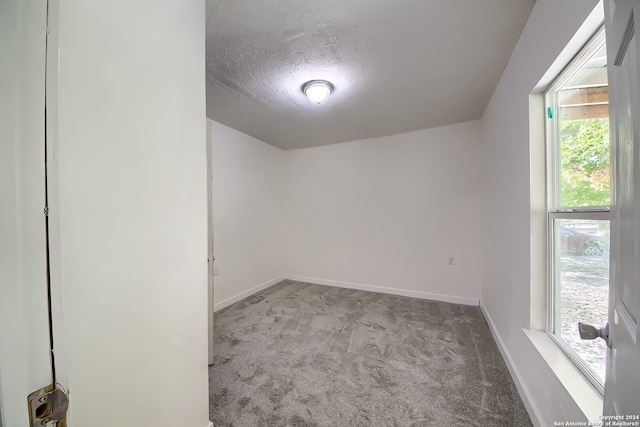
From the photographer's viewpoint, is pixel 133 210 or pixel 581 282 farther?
pixel 581 282

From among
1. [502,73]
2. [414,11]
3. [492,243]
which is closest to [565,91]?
[502,73]

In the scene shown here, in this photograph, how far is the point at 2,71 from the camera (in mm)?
397

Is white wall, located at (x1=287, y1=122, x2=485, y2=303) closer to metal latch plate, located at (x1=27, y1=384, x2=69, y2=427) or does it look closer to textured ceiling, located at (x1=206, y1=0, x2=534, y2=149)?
textured ceiling, located at (x1=206, y1=0, x2=534, y2=149)

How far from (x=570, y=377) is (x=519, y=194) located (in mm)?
1108

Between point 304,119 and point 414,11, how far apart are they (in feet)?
5.76

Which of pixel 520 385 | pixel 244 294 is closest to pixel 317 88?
pixel 520 385

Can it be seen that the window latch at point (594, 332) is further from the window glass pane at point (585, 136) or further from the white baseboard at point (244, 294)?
the white baseboard at point (244, 294)

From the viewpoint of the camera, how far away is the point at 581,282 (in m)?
1.18

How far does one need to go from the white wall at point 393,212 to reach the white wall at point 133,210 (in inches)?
113

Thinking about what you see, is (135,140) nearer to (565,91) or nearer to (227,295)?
(565,91)

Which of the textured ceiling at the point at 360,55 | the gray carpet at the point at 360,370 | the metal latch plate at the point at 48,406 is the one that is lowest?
the gray carpet at the point at 360,370

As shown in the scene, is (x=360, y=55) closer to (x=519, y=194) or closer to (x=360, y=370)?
(x=519, y=194)

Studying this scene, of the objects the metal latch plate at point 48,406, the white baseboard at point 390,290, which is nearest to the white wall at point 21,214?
the metal latch plate at point 48,406

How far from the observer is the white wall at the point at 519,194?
1.13 meters
